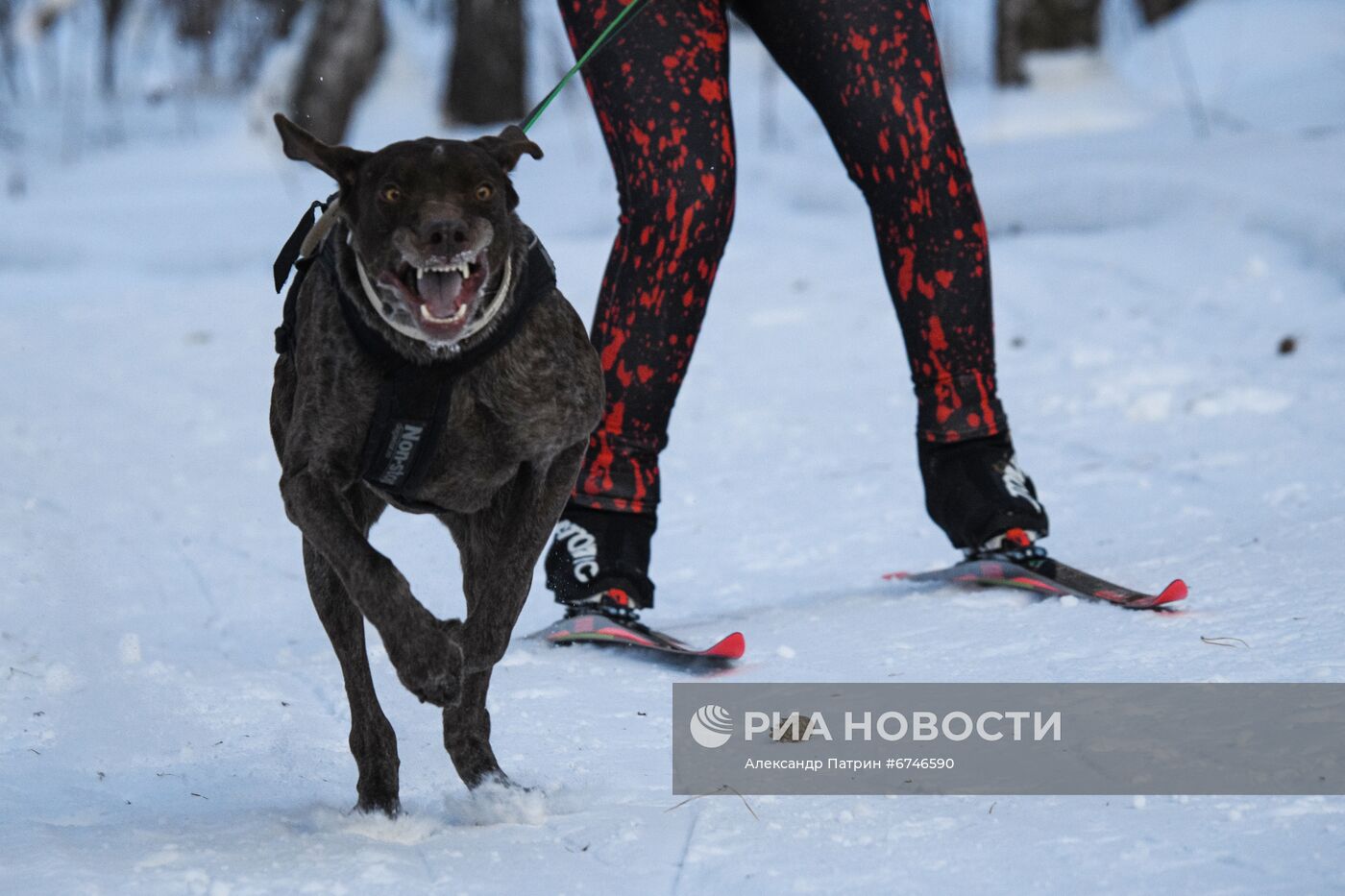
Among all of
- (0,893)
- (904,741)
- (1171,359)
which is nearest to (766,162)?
(1171,359)

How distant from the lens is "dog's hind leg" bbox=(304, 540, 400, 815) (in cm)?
253

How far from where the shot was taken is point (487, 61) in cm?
1410

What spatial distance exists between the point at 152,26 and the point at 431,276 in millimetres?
19539

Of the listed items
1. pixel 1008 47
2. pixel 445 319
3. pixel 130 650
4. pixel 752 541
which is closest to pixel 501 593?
pixel 445 319

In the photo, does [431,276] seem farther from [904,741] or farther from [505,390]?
[904,741]

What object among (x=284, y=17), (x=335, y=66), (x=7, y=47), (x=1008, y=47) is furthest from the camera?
(x=284, y=17)

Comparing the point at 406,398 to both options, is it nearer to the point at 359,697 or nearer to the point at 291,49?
the point at 359,697

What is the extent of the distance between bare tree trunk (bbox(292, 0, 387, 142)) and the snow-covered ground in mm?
2481

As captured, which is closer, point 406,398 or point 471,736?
point 406,398

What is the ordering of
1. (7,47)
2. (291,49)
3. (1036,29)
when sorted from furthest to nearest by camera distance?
(7,47), (291,49), (1036,29)

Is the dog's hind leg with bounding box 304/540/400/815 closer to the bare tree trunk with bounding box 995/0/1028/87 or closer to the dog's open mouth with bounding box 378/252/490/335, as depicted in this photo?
the dog's open mouth with bounding box 378/252/490/335

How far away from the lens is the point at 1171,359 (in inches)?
251

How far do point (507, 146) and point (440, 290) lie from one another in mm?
287

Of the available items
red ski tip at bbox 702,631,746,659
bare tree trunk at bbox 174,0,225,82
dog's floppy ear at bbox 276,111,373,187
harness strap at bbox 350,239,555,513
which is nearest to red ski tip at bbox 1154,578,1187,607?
red ski tip at bbox 702,631,746,659
